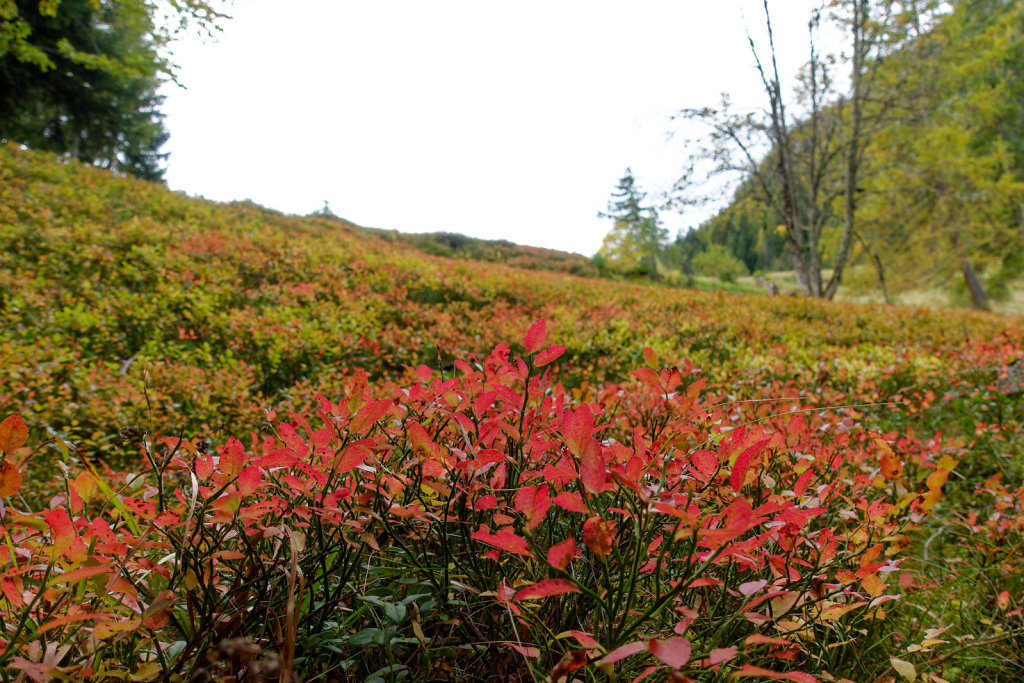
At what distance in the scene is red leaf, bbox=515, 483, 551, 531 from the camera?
0.83 meters

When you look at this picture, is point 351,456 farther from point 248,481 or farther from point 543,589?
point 543,589

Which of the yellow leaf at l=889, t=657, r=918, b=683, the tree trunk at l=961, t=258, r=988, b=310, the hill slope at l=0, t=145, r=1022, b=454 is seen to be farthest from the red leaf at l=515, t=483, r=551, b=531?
the tree trunk at l=961, t=258, r=988, b=310

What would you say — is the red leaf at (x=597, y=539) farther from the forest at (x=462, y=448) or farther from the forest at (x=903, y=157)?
the forest at (x=903, y=157)

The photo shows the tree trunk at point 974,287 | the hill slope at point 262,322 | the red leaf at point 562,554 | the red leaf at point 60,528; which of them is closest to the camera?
the red leaf at point 562,554

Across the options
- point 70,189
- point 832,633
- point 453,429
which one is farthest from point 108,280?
point 832,633

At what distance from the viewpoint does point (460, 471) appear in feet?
3.58

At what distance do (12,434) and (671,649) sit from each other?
1092 millimetres

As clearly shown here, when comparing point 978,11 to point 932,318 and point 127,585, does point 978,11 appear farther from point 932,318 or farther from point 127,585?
point 127,585

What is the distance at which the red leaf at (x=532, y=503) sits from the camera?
825mm

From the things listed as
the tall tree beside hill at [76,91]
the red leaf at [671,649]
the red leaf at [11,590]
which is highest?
the tall tree beside hill at [76,91]

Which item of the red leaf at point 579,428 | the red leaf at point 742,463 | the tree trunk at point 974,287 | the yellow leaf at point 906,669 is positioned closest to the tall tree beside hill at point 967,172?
the tree trunk at point 974,287

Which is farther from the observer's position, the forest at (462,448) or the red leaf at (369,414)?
the red leaf at (369,414)

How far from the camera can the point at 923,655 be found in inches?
63.3

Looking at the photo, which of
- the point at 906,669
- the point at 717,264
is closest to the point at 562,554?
the point at 906,669
